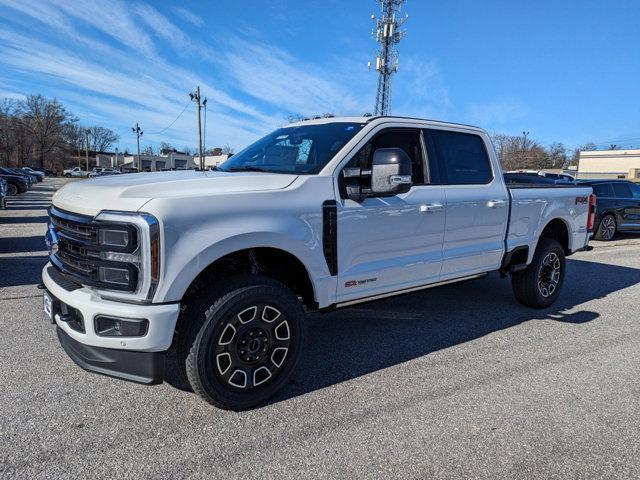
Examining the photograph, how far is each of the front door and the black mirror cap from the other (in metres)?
0.30

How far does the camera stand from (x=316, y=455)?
259cm

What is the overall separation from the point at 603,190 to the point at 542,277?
9.68m

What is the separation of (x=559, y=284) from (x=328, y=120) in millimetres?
3607

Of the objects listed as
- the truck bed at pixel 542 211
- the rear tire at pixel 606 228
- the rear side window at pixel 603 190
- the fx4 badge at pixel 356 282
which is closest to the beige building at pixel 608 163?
the rear side window at pixel 603 190

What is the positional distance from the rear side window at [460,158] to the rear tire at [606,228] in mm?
9930

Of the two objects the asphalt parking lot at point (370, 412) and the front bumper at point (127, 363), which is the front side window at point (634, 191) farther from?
the front bumper at point (127, 363)

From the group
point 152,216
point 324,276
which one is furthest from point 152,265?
point 324,276

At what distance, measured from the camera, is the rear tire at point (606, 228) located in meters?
12.8

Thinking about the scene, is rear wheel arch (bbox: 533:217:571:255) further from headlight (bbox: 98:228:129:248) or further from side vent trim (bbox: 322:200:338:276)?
headlight (bbox: 98:228:129:248)

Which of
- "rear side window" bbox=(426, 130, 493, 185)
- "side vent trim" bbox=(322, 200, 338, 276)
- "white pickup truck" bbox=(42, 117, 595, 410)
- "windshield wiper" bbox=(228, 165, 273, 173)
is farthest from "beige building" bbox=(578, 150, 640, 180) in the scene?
"side vent trim" bbox=(322, 200, 338, 276)

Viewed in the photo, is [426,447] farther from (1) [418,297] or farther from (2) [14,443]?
(1) [418,297]

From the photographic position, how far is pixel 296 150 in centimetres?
396

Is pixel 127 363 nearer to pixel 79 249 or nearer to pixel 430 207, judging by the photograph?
pixel 79 249

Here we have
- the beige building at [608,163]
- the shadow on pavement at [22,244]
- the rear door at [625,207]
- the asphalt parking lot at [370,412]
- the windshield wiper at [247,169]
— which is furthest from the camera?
the beige building at [608,163]
